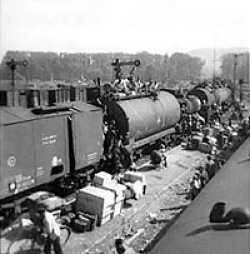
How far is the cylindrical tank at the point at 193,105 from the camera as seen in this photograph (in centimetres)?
2186

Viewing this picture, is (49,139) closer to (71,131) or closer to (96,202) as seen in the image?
(71,131)

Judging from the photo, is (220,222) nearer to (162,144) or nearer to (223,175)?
(223,175)

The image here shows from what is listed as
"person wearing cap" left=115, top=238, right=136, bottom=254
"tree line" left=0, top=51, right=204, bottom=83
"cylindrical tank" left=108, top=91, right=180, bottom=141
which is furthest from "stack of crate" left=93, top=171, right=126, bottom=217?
"cylindrical tank" left=108, top=91, right=180, bottom=141

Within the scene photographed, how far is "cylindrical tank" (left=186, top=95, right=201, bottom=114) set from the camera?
2186 centimetres

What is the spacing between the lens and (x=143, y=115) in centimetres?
1384

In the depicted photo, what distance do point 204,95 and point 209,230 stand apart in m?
22.8

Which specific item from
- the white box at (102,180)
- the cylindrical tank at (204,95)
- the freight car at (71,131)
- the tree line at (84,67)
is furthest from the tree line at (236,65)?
the white box at (102,180)

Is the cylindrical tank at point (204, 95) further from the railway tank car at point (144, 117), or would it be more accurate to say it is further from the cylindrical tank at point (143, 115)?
the cylindrical tank at point (143, 115)

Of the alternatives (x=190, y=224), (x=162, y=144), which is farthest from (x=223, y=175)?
(x=162, y=144)

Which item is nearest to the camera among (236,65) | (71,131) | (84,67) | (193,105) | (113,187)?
(84,67)

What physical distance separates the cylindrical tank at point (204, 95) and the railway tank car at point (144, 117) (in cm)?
779

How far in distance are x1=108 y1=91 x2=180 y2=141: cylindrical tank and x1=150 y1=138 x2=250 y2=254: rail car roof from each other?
717 cm

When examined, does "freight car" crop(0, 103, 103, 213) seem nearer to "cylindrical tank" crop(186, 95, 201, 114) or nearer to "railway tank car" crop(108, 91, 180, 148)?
"railway tank car" crop(108, 91, 180, 148)

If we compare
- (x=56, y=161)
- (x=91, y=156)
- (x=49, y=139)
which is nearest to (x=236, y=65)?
(x=91, y=156)
